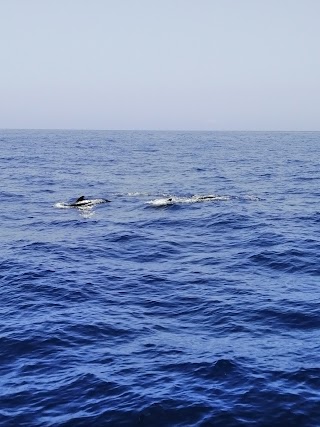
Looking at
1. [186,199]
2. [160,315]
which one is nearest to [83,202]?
[186,199]

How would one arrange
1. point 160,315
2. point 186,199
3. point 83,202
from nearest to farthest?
point 160,315 → point 83,202 → point 186,199

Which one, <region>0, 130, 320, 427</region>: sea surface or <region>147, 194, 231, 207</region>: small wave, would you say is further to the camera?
<region>147, 194, 231, 207</region>: small wave

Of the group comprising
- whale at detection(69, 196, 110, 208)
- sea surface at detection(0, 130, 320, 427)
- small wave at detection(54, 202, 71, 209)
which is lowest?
A: sea surface at detection(0, 130, 320, 427)

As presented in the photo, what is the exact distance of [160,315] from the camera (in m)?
20.2

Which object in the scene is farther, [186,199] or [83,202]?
[186,199]

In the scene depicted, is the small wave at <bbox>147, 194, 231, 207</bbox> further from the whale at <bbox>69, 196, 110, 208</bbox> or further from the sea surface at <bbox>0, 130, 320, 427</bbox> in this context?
the whale at <bbox>69, 196, 110, 208</bbox>

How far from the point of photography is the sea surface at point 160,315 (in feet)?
46.7

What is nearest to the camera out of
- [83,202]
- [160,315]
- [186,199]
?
[160,315]

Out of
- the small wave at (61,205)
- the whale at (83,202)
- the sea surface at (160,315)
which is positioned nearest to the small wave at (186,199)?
the sea surface at (160,315)

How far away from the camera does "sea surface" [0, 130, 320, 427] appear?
14.2m

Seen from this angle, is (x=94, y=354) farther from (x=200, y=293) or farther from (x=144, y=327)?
(x=200, y=293)

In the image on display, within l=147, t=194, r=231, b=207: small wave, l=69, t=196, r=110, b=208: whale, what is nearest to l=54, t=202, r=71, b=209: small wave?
l=69, t=196, r=110, b=208: whale

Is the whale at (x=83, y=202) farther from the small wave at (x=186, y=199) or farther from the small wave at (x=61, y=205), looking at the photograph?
the small wave at (x=186, y=199)

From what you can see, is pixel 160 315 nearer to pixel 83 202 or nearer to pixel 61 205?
pixel 83 202
